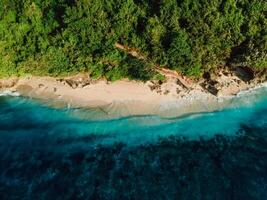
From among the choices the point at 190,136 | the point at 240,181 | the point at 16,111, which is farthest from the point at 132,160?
the point at 16,111

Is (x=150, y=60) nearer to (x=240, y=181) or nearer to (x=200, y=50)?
(x=200, y=50)

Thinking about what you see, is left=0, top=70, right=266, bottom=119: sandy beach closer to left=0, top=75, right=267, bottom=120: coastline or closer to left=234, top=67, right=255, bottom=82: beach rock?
left=0, top=75, right=267, bottom=120: coastline

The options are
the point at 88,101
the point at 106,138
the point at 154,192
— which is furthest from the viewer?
the point at 88,101

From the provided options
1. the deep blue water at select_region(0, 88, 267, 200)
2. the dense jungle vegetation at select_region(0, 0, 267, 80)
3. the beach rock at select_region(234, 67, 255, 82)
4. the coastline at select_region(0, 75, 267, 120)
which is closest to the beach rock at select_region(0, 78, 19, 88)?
the coastline at select_region(0, 75, 267, 120)

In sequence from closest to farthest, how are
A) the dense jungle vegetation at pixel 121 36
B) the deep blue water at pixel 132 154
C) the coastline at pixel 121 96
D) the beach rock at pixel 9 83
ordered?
the deep blue water at pixel 132 154 → the coastline at pixel 121 96 → the dense jungle vegetation at pixel 121 36 → the beach rock at pixel 9 83

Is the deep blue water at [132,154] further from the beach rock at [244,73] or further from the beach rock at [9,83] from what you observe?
the beach rock at [244,73]

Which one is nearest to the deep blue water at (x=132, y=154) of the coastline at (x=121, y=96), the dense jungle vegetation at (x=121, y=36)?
the coastline at (x=121, y=96)

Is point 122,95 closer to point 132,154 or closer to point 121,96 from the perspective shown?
point 121,96
